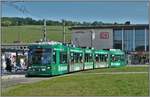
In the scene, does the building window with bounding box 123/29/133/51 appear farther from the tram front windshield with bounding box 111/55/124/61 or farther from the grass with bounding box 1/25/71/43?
the tram front windshield with bounding box 111/55/124/61

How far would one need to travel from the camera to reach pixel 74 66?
46.3m

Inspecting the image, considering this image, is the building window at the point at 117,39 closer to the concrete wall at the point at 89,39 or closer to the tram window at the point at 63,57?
the concrete wall at the point at 89,39

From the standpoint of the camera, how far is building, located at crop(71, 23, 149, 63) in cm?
11825

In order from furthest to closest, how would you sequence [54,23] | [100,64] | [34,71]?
[54,23], [100,64], [34,71]

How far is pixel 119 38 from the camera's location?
11912cm

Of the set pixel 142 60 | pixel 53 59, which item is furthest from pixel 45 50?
pixel 142 60

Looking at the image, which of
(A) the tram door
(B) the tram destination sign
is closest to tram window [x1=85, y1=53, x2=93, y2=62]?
(A) the tram door

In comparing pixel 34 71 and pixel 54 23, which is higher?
pixel 54 23

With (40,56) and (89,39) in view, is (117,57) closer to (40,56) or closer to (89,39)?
(40,56)

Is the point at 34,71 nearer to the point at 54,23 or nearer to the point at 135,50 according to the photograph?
the point at 54,23

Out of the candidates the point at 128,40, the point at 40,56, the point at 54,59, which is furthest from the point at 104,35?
the point at 40,56

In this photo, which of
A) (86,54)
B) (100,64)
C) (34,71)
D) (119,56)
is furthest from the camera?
(119,56)

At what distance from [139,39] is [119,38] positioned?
189 inches

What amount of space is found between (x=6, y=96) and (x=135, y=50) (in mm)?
103365
